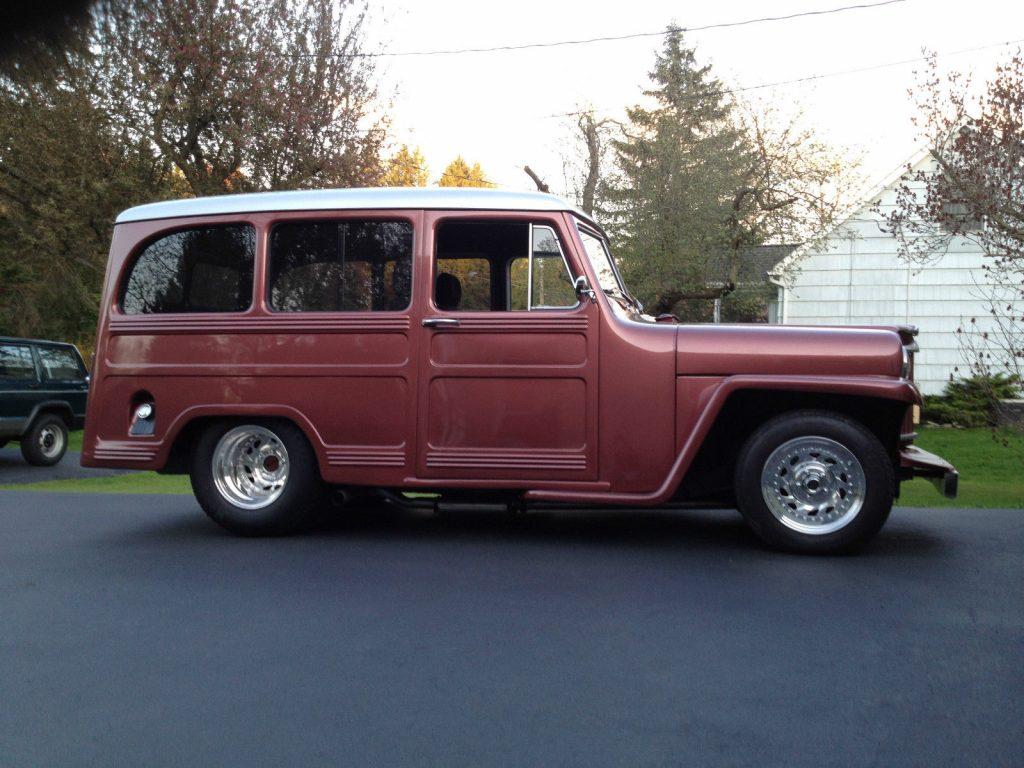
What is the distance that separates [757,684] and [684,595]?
146 cm

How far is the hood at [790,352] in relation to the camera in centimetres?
627

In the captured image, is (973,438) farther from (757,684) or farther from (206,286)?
(757,684)

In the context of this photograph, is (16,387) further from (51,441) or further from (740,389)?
(740,389)

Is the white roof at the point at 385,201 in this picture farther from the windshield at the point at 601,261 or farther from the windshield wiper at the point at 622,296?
the windshield wiper at the point at 622,296

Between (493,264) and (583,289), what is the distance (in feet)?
2.11

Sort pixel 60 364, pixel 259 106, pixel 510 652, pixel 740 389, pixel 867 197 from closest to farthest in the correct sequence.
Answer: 1. pixel 510 652
2. pixel 740 389
3. pixel 60 364
4. pixel 259 106
5. pixel 867 197

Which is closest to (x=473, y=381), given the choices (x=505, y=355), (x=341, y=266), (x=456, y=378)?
(x=456, y=378)

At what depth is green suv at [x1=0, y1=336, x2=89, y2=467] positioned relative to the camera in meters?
15.9

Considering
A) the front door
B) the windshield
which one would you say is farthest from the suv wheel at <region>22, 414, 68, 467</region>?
the windshield

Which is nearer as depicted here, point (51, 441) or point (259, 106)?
point (51, 441)

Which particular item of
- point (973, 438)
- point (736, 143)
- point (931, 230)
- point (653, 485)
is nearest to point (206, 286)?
point (653, 485)

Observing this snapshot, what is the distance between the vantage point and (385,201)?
710 centimetres

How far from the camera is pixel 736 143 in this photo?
26328 mm

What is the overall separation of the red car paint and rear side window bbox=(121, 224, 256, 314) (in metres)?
0.08
